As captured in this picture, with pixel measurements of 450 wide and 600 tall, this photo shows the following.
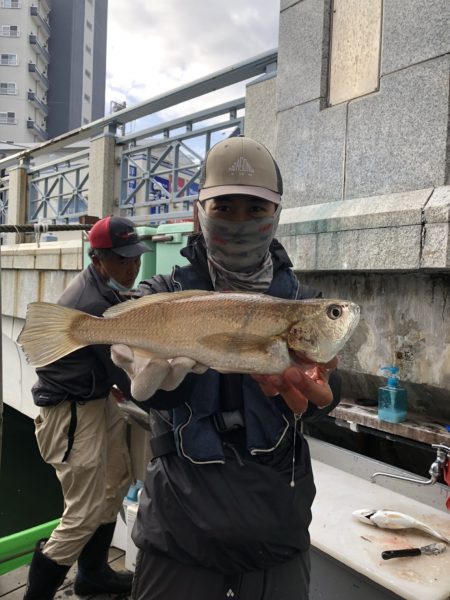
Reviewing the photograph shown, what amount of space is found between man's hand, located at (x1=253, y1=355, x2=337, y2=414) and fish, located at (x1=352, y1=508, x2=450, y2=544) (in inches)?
65.0

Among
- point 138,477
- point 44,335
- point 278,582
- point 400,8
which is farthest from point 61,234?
point 278,582

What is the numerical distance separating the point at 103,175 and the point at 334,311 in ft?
31.1

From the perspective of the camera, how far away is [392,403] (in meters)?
3.84

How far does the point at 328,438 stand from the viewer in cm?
480

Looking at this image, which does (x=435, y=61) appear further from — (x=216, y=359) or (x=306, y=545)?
(x=306, y=545)

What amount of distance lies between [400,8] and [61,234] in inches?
359

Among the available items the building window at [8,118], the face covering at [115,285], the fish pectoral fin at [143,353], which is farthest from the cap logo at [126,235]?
→ the building window at [8,118]

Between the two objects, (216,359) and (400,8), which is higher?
(400,8)

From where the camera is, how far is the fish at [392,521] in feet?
9.29

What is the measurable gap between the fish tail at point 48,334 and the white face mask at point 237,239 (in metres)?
0.66

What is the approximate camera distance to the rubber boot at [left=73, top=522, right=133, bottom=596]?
149 inches

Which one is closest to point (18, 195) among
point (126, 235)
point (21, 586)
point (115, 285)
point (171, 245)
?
point (171, 245)

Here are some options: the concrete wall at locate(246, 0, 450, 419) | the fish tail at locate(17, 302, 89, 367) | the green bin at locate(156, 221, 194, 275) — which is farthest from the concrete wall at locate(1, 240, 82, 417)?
the fish tail at locate(17, 302, 89, 367)

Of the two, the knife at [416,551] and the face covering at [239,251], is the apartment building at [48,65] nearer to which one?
the face covering at [239,251]
